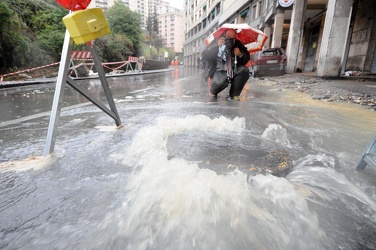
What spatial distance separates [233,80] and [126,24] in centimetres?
2949

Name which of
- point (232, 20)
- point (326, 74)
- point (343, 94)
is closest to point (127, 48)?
point (232, 20)

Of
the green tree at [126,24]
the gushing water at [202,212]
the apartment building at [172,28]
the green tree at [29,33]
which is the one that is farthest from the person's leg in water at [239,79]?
the apartment building at [172,28]

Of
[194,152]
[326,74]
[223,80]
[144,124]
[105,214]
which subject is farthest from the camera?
[326,74]

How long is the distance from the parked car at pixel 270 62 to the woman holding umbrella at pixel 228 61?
883cm

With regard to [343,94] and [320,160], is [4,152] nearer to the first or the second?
[320,160]

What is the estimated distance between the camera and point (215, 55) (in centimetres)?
530

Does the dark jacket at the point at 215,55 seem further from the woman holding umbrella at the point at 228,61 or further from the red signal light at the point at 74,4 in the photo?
the red signal light at the point at 74,4

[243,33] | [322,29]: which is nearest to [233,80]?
[243,33]

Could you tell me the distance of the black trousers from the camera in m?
5.15

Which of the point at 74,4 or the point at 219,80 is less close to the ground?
the point at 74,4

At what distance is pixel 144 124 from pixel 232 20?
1258 inches

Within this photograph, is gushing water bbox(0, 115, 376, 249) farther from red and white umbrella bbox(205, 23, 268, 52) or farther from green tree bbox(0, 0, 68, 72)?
green tree bbox(0, 0, 68, 72)

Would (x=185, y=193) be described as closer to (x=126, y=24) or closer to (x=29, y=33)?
(x=29, y=33)

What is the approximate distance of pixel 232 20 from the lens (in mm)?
30344
